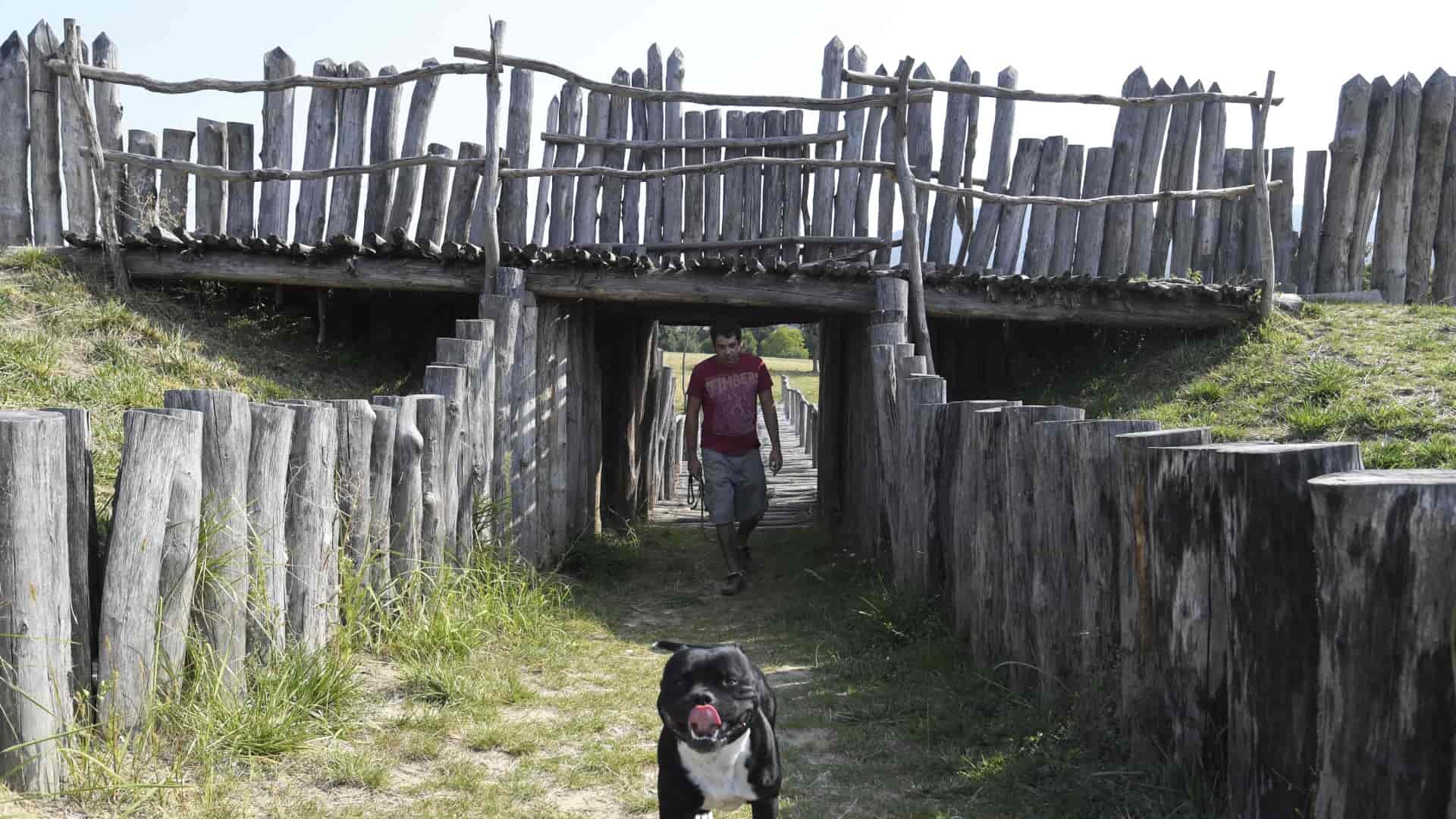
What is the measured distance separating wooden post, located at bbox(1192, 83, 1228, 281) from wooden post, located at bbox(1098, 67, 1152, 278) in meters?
0.51

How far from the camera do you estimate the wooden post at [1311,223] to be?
32.7ft

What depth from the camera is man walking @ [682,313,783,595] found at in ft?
27.4

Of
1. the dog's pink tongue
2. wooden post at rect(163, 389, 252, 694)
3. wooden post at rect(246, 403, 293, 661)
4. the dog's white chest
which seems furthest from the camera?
wooden post at rect(246, 403, 293, 661)

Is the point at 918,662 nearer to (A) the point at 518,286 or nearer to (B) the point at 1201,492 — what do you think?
(B) the point at 1201,492

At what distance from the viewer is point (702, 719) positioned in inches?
125

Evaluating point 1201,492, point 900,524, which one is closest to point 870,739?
point 1201,492

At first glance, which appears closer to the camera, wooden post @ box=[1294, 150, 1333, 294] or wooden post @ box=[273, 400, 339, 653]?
wooden post @ box=[273, 400, 339, 653]

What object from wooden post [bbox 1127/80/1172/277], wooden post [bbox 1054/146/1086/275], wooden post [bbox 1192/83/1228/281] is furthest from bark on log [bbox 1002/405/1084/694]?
wooden post [bbox 1192/83/1228/281]

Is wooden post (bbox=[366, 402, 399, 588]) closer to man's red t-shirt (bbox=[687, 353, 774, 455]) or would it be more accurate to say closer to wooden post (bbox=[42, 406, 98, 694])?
wooden post (bbox=[42, 406, 98, 694])

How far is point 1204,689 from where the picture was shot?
11.1 feet

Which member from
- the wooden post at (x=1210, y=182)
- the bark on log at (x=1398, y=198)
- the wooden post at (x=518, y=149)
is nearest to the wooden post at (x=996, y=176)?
the wooden post at (x=1210, y=182)

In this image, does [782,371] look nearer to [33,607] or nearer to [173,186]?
[173,186]

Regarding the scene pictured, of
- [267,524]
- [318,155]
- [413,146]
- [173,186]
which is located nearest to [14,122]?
[173,186]

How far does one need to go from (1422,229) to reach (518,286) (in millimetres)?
7774
